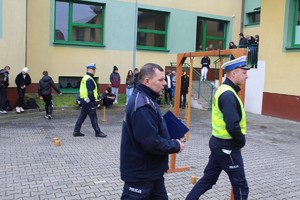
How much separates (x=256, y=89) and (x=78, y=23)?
28.2 ft

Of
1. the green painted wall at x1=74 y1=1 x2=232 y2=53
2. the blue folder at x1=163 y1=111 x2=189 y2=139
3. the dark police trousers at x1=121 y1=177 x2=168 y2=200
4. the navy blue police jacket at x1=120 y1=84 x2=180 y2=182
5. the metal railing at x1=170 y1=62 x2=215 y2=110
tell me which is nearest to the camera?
the navy blue police jacket at x1=120 y1=84 x2=180 y2=182

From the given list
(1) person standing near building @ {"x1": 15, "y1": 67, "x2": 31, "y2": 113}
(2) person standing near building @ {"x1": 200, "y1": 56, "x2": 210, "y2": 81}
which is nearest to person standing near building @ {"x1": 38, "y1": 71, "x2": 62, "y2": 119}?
(1) person standing near building @ {"x1": 15, "y1": 67, "x2": 31, "y2": 113}

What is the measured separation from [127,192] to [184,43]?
16.6m

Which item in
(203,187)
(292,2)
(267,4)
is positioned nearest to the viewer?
(203,187)

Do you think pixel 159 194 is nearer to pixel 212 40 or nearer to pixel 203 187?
pixel 203 187

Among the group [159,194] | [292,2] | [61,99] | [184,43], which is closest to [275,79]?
[292,2]

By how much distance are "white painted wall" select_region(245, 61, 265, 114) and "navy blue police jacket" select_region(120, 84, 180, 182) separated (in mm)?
11919

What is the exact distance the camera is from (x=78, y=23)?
16719 millimetres

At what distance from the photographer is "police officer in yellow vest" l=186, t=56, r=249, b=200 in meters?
3.75

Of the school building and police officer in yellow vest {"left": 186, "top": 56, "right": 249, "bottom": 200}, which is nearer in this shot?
police officer in yellow vest {"left": 186, "top": 56, "right": 249, "bottom": 200}

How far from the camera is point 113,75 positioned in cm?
1597

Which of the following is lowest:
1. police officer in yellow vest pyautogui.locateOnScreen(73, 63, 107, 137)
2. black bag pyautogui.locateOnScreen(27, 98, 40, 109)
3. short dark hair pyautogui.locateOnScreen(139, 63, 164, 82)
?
black bag pyautogui.locateOnScreen(27, 98, 40, 109)

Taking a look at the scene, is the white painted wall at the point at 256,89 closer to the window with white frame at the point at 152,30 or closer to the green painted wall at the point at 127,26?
the green painted wall at the point at 127,26

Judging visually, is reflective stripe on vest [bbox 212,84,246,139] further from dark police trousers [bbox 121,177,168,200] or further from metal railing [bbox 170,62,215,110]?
metal railing [bbox 170,62,215,110]
